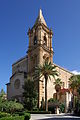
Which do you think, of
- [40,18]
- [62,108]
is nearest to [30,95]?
Result: [62,108]

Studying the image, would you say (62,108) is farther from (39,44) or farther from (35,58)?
(39,44)

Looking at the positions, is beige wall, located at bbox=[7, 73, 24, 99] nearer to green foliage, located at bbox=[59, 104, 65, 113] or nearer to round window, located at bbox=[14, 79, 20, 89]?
round window, located at bbox=[14, 79, 20, 89]

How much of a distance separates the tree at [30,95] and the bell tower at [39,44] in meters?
8.64

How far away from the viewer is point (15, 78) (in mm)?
65188

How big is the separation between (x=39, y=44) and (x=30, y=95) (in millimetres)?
16097

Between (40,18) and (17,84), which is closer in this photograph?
(17,84)

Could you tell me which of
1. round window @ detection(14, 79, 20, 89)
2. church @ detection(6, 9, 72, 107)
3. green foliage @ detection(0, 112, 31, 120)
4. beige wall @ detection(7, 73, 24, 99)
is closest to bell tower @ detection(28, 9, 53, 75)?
church @ detection(6, 9, 72, 107)

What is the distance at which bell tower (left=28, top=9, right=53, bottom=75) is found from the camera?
61719mm

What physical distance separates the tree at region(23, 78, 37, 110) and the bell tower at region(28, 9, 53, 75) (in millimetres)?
8643

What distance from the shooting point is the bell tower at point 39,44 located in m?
61.7

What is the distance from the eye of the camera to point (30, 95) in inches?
2072

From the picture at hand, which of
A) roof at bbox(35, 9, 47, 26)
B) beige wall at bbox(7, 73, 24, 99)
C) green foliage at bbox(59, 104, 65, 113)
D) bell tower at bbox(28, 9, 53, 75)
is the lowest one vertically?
green foliage at bbox(59, 104, 65, 113)

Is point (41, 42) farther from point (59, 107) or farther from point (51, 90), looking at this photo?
point (59, 107)

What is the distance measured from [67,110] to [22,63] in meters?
20.5
